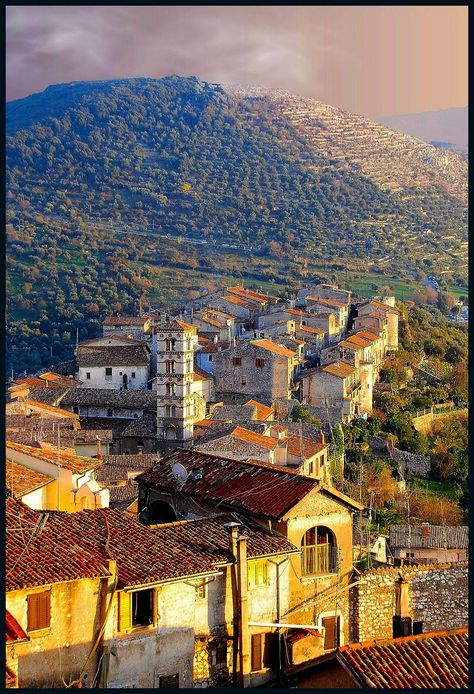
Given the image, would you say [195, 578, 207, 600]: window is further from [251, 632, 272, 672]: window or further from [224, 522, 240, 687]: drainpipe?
[251, 632, 272, 672]: window

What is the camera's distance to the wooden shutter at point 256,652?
934 centimetres

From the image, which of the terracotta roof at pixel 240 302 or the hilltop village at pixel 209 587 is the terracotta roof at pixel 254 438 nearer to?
the hilltop village at pixel 209 587

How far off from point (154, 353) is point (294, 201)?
190ft

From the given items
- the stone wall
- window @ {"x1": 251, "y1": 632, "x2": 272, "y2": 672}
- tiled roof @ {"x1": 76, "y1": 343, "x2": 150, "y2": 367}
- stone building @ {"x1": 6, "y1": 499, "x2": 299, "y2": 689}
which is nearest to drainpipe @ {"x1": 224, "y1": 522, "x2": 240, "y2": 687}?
stone building @ {"x1": 6, "y1": 499, "x2": 299, "y2": 689}

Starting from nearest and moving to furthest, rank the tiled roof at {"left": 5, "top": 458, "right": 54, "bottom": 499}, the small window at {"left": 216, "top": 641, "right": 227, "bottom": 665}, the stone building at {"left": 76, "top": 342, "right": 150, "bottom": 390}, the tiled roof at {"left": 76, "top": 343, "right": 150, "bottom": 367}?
the small window at {"left": 216, "top": 641, "right": 227, "bottom": 665}, the tiled roof at {"left": 5, "top": 458, "right": 54, "bottom": 499}, the stone building at {"left": 76, "top": 342, "right": 150, "bottom": 390}, the tiled roof at {"left": 76, "top": 343, "right": 150, "bottom": 367}

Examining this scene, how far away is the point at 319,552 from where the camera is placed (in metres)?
10.3

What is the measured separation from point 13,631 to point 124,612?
3.52ft

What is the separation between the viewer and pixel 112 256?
69.8 m

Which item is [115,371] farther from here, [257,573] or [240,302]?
[257,573]

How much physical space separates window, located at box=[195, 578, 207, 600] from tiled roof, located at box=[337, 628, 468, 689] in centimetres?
132

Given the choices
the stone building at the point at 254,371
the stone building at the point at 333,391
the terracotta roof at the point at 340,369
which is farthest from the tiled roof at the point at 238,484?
the terracotta roof at the point at 340,369

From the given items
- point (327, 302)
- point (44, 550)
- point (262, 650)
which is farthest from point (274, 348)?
point (44, 550)

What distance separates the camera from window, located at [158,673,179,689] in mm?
8719

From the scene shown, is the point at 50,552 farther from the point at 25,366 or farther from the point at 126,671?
the point at 25,366
